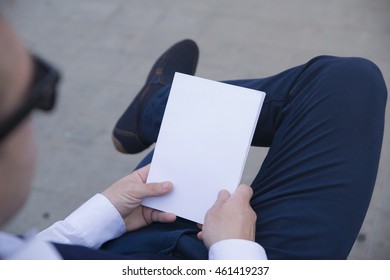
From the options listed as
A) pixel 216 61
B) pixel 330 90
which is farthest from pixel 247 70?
pixel 330 90

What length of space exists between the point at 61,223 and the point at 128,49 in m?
1.59

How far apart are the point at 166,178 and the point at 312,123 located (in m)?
0.37

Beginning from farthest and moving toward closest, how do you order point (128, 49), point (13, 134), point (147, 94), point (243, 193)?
point (128, 49) < point (147, 94) < point (243, 193) < point (13, 134)

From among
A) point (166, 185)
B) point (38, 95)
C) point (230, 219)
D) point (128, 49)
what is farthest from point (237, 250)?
point (128, 49)

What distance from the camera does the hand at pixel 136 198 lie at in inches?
47.9

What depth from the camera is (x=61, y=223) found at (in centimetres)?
117

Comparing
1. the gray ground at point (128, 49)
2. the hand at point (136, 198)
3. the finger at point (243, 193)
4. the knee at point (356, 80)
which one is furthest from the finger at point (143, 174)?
the gray ground at point (128, 49)

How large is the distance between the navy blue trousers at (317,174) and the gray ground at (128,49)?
2.60 feet

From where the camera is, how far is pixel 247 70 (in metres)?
2.44

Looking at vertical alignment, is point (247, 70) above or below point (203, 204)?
above

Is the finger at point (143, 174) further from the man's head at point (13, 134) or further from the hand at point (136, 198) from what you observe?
the man's head at point (13, 134)

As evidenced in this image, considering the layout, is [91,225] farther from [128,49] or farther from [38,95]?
[128,49]

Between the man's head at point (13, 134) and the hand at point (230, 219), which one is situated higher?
the man's head at point (13, 134)
